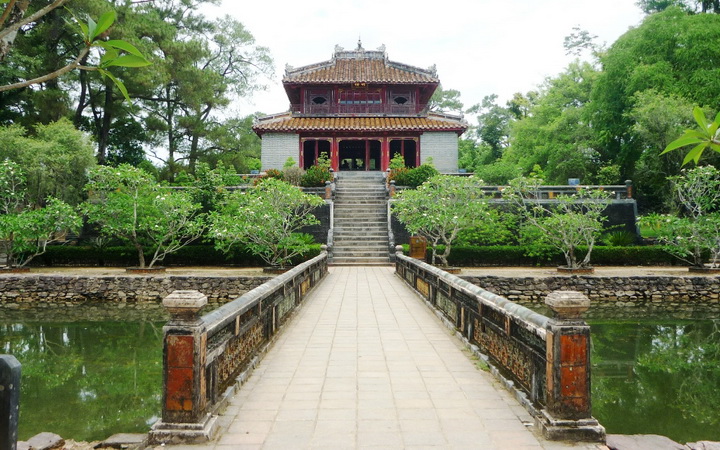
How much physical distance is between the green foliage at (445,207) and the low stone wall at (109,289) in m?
4.96

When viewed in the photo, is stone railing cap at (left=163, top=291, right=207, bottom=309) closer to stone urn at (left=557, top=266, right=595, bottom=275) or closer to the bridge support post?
the bridge support post

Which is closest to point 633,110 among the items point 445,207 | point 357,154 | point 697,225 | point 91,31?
point 697,225

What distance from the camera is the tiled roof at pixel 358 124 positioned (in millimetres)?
26234

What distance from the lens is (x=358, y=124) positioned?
87.9 ft

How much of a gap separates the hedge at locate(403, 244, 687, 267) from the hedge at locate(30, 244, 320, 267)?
6.30 meters

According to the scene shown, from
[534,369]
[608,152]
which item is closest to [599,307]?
[534,369]

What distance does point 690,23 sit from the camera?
21047 millimetres

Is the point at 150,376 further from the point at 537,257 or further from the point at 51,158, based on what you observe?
the point at 537,257

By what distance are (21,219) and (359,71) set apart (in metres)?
20.2

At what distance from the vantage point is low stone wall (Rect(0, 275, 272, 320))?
13352 millimetres

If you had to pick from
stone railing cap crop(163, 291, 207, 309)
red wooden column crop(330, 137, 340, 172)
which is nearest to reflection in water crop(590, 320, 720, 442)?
stone railing cap crop(163, 291, 207, 309)

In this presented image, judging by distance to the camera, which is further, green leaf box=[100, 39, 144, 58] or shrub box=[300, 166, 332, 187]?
shrub box=[300, 166, 332, 187]

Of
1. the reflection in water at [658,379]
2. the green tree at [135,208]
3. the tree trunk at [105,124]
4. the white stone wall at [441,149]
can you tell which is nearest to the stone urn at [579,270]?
the reflection in water at [658,379]

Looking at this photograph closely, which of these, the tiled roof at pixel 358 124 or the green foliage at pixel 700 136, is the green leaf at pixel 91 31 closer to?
the green foliage at pixel 700 136
